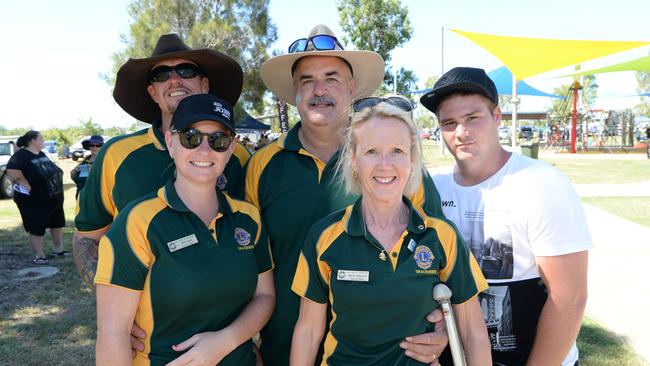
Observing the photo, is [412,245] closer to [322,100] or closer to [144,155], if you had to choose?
[322,100]

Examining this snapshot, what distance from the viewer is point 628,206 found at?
37.3 ft

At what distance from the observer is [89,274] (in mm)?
2613

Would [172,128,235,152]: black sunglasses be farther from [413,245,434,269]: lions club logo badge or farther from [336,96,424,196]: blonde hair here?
[413,245,434,269]: lions club logo badge

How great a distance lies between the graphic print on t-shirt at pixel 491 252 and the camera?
2.24 m

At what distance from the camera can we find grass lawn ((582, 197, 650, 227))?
33.0ft

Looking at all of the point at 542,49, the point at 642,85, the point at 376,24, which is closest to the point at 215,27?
the point at 376,24

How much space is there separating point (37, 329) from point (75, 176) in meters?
3.33

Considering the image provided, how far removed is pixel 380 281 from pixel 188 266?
80cm

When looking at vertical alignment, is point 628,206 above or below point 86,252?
below

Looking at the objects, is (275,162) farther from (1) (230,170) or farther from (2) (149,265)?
(2) (149,265)

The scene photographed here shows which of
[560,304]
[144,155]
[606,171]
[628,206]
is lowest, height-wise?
[628,206]

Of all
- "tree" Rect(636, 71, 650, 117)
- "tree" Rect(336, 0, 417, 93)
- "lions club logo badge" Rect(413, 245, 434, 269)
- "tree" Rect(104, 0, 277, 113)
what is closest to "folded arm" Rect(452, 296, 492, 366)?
"lions club logo badge" Rect(413, 245, 434, 269)

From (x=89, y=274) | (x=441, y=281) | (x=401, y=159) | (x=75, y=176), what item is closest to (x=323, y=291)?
(x=441, y=281)

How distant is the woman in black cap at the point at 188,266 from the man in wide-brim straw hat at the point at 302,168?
0.27m
